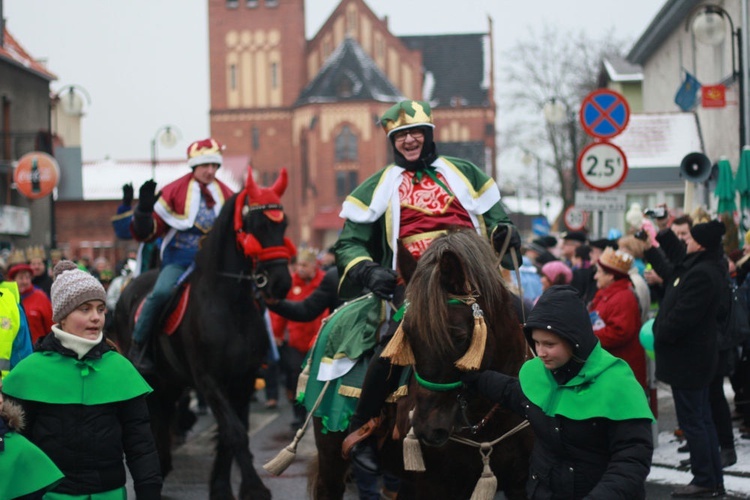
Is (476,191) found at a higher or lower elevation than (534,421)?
higher

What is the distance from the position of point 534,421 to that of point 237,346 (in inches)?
181

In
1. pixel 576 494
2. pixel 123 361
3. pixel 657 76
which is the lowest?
pixel 576 494

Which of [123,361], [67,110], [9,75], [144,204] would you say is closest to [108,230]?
[9,75]

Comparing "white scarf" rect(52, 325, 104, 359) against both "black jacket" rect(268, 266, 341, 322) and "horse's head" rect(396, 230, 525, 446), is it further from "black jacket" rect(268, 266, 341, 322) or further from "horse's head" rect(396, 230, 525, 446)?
"black jacket" rect(268, 266, 341, 322)

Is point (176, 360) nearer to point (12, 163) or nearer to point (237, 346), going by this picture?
point (237, 346)

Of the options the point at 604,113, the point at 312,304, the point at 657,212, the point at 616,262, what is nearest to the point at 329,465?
the point at 312,304

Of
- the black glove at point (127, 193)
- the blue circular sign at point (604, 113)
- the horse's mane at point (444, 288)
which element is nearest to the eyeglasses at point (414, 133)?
the horse's mane at point (444, 288)

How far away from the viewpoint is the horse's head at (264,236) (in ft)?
28.2

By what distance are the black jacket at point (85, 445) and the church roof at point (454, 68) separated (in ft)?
262

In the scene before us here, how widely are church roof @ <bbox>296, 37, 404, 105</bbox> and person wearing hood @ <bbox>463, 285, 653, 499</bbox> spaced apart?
73097 millimetres

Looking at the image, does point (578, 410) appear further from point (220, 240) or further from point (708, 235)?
point (220, 240)

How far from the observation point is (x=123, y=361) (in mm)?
5461

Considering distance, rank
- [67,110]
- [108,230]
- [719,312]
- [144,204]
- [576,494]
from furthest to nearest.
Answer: [108,230] < [67,110] < [144,204] < [719,312] < [576,494]

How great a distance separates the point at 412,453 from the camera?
17.3ft
